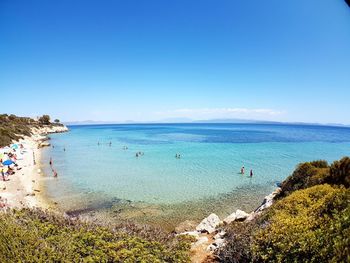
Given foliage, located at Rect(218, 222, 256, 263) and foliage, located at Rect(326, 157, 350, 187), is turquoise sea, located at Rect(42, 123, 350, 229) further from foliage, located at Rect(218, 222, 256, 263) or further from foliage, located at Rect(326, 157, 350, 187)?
foliage, located at Rect(326, 157, 350, 187)

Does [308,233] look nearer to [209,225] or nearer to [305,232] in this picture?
[305,232]

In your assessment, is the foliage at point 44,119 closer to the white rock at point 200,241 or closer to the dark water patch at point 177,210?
the dark water patch at point 177,210

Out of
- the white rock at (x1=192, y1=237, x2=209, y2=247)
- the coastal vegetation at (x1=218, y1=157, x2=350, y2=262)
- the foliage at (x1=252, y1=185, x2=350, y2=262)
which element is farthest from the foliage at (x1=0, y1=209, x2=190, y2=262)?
the foliage at (x1=252, y1=185, x2=350, y2=262)

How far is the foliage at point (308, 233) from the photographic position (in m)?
4.70

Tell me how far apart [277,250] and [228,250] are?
81.6 inches

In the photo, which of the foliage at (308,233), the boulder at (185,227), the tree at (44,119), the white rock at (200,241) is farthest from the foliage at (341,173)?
the tree at (44,119)

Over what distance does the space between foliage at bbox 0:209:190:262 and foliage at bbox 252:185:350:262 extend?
2.84 m

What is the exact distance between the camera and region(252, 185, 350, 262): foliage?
470 centimetres

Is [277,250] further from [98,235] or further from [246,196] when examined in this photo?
[246,196]

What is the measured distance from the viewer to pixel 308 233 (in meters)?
5.53

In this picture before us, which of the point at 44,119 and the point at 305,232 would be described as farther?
the point at 44,119

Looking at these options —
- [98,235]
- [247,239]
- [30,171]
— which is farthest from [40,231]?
[30,171]

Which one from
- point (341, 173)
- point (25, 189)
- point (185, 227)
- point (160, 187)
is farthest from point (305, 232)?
point (25, 189)

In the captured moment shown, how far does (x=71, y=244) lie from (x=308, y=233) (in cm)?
662
